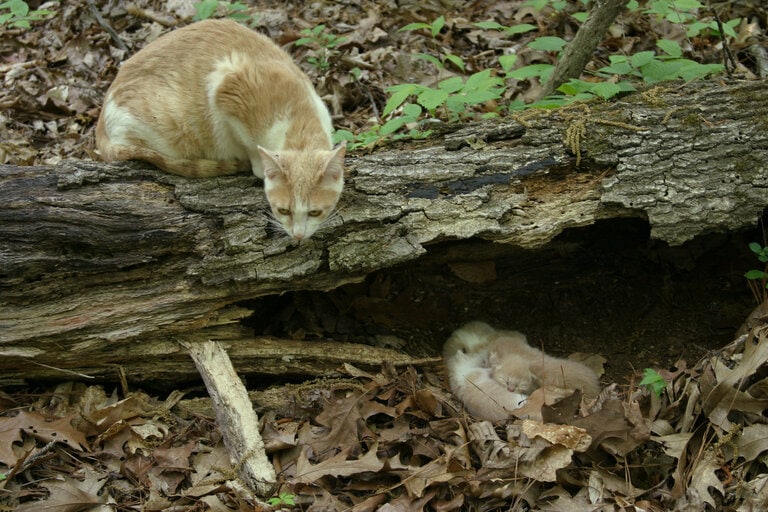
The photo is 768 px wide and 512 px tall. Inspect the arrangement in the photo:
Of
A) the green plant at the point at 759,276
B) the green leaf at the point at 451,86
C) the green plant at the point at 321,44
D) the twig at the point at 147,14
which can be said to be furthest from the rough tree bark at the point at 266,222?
the twig at the point at 147,14

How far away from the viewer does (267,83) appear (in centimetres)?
397

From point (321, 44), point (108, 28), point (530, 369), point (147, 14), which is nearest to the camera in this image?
point (530, 369)

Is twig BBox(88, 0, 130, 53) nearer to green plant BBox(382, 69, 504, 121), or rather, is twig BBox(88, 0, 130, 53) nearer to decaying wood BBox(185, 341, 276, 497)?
green plant BBox(382, 69, 504, 121)

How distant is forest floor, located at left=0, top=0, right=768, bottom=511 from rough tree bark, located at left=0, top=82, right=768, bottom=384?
0.44m

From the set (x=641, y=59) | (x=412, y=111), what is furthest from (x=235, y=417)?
(x=641, y=59)

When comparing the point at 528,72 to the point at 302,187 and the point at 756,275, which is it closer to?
the point at 756,275

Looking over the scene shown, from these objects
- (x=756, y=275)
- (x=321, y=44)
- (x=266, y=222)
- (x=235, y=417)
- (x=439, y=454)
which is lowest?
(x=439, y=454)

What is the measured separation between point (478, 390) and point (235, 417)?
57.6 inches

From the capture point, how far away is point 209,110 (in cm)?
405

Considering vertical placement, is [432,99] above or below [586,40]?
below

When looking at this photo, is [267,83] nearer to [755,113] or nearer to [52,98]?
[755,113]

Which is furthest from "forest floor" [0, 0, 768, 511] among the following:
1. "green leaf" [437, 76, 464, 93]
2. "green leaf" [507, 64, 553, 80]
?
"green leaf" [437, 76, 464, 93]

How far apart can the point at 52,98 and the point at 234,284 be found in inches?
170

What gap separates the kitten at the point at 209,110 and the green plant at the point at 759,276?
8.75 ft
